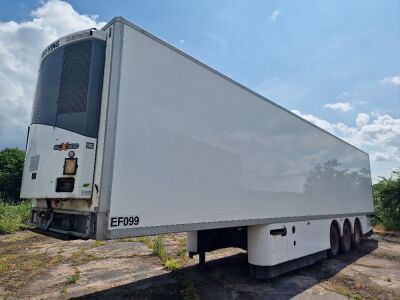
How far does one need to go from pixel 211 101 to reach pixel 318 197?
195 inches

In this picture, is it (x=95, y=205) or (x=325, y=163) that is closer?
(x=95, y=205)

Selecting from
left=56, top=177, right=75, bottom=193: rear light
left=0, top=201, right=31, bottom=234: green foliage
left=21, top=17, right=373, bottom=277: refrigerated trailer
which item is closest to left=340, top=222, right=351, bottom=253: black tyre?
left=21, top=17, right=373, bottom=277: refrigerated trailer

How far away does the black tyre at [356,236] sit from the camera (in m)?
11.2

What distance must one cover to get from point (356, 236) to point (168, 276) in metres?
7.97

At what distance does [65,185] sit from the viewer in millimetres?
4008

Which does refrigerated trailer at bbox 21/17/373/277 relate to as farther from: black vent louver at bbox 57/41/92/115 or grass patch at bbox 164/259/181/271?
grass patch at bbox 164/259/181/271

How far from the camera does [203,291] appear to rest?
5898mm

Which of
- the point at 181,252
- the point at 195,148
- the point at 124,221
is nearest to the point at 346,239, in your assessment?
the point at 181,252

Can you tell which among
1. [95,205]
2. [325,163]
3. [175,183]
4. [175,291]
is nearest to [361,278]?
[325,163]

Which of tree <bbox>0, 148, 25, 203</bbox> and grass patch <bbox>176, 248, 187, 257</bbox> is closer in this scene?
grass patch <bbox>176, 248, 187, 257</bbox>

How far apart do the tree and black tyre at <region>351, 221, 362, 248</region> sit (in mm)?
25267

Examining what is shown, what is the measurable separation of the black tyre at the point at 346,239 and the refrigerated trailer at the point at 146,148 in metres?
4.19

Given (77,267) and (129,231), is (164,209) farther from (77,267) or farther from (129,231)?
(77,267)

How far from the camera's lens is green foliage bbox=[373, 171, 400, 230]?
17.8 meters
